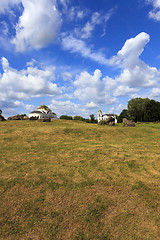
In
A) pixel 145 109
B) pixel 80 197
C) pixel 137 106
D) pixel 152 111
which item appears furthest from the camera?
pixel 145 109

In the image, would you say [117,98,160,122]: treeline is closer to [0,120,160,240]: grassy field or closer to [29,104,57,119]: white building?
[29,104,57,119]: white building

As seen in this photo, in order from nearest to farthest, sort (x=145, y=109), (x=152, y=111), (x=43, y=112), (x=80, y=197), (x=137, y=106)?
(x=80, y=197), (x=43, y=112), (x=152, y=111), (x=137, y=106), (x=145, y=109)

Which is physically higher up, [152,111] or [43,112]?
[152,111]

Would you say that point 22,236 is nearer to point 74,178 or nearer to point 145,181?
point 74,178

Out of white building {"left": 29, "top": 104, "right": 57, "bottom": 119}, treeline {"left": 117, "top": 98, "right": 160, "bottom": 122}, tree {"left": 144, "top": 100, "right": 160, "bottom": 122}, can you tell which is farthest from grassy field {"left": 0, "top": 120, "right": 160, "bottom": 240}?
tree {"left": 144, "top": 100, "right": 160, "bottom": 122}

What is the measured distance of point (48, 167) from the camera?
388 inches

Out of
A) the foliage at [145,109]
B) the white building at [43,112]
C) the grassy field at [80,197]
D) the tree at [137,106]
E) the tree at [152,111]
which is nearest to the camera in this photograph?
the grassy field at [80,197]

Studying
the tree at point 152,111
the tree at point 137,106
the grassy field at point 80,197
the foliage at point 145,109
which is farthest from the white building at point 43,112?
the tree at point 152,111

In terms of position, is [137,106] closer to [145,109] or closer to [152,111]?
[145,109]

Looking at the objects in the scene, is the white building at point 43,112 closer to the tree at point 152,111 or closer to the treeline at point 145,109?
the treeline at point 145,109

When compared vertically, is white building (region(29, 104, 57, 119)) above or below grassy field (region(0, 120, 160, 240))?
above

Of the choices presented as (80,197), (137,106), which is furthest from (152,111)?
(80,197)

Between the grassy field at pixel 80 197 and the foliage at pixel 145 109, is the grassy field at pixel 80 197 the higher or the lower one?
the lower one

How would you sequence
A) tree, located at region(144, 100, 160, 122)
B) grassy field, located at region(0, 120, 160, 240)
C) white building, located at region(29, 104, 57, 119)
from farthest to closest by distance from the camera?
1. tree, located at region(144, 100, 160, 122)
2. white building, located at region(29, 104, 57, 119)
3. grassy field, located at region(0, 120, 160, 240)
